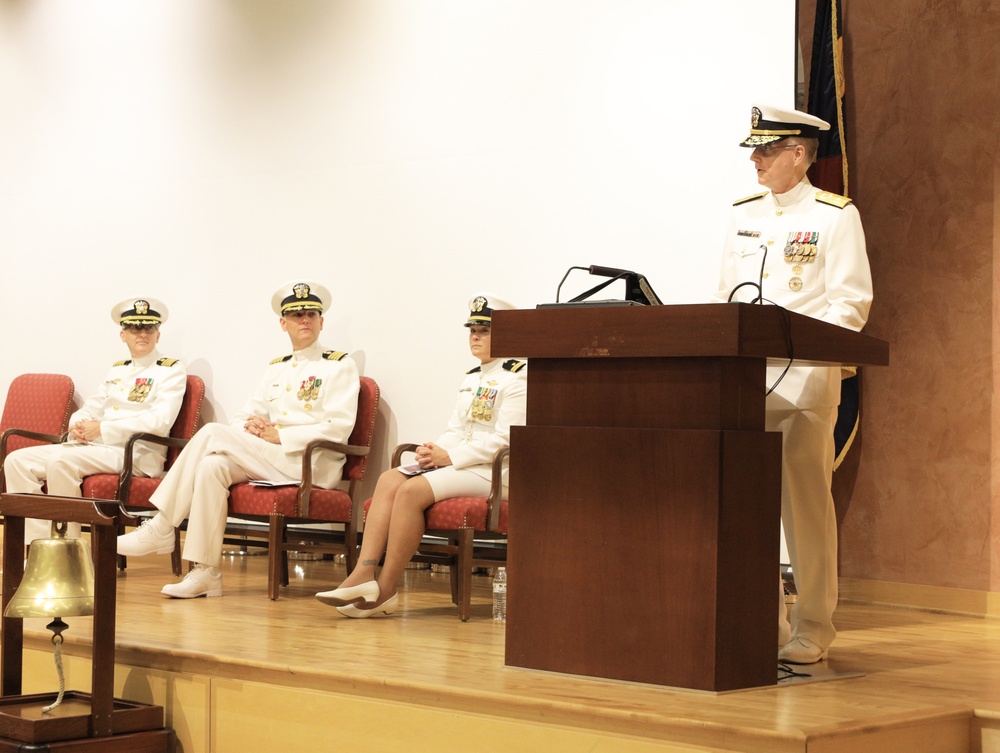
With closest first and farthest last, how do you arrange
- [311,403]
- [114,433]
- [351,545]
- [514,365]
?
[514,365] → [351,545] → [311,403] → [114,433]

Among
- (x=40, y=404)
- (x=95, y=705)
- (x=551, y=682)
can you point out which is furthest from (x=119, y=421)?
(x=551, y=682)

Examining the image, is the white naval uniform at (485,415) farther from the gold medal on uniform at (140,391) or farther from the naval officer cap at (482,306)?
the gold medal on uniform at (140,391)

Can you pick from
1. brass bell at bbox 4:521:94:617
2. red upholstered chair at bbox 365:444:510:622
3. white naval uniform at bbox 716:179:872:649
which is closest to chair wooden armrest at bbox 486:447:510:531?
red upholstered chair at bbox 365:444:510:622

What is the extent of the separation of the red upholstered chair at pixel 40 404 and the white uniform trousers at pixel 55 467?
951mm

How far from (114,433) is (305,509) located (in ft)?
4.54

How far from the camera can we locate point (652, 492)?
9.17ft

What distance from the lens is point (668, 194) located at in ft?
17.0

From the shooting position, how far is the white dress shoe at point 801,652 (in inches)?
129

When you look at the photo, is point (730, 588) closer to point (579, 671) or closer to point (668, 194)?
point (579, 671)

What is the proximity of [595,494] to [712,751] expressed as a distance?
0.68 m

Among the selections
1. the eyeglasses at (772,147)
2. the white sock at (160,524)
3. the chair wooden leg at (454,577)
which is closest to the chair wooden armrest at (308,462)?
the white sock at (160,524)

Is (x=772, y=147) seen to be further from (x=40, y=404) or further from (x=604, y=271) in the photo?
(x=40, y=404)

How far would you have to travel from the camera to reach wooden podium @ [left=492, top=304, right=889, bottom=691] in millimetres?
2723

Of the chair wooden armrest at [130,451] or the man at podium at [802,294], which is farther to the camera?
the chair wooden armrest at [130,451]
